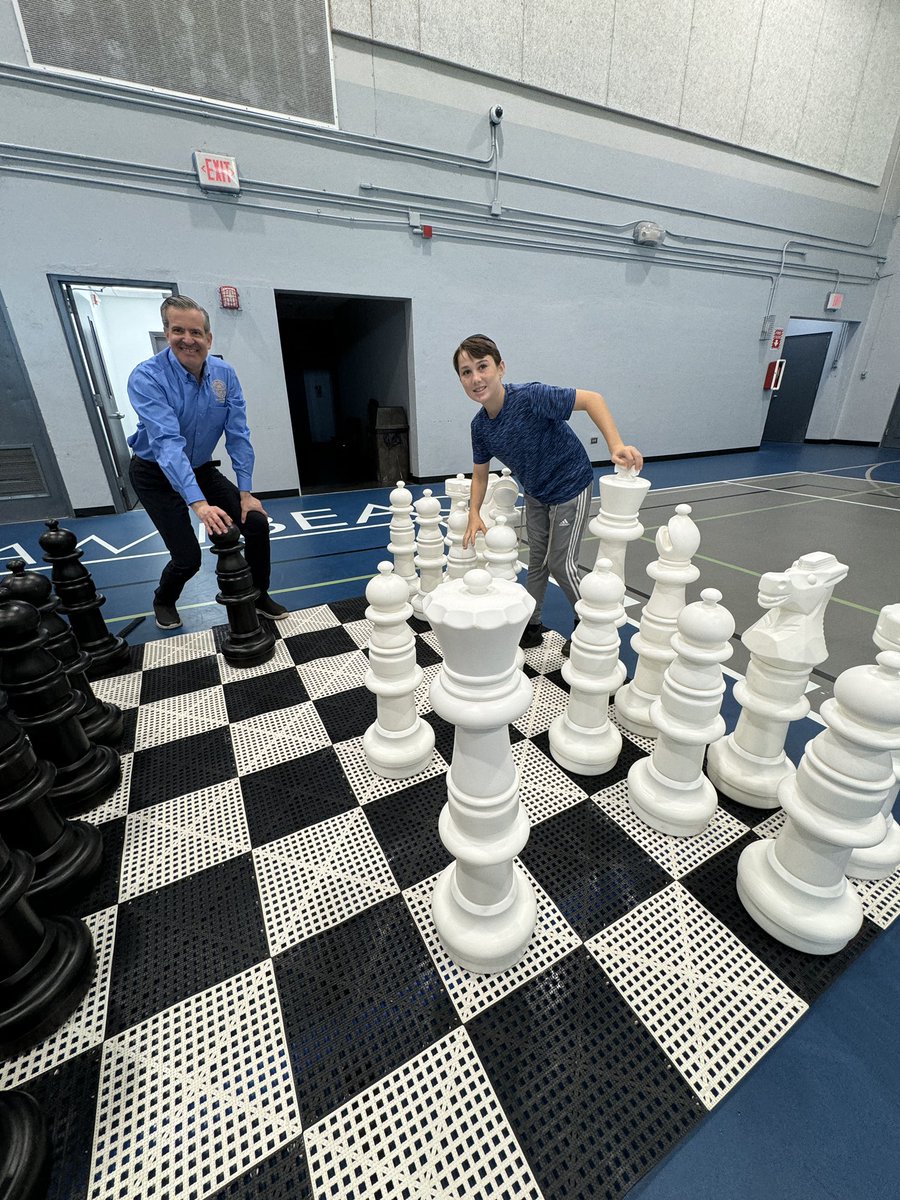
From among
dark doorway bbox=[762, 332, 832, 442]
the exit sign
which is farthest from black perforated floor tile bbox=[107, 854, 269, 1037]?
dark doorway bbox=[762, 332, 832, 442]

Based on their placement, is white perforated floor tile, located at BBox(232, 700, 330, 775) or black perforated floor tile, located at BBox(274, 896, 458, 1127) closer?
black perforated floor tile, located at BBox(274, 896, 458, 1127)

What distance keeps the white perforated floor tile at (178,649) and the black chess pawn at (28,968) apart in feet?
3.65

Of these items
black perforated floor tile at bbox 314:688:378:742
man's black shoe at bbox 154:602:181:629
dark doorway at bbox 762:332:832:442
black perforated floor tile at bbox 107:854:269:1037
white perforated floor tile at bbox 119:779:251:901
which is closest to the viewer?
black perforated floor tile at bbox 107:854:269:1037

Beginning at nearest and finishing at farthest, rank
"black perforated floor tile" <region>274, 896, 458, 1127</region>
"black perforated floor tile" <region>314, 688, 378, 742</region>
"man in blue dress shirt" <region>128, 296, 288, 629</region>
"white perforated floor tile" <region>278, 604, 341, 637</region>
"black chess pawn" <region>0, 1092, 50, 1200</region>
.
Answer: "black chess pawn" <region>0, 1092, 50, 1200</region>, "black perforated floor tile" <region>274, 896, 458, 1127</region>, "black perforated floor tile" <region>314, 688, 378, 742</region>, "man in blue dress shirt" <region>128, 296, 288, 629</region>, "white perforated floor tile" <region>278, 604, 341, 637</region>

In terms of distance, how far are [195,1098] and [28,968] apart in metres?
0.35

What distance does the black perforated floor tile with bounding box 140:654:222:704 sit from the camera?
1659 millimetres

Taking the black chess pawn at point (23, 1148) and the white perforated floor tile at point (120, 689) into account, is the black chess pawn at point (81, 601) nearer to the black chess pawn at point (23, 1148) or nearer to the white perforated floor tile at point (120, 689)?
the white perforated floor tile at point (120, 689)

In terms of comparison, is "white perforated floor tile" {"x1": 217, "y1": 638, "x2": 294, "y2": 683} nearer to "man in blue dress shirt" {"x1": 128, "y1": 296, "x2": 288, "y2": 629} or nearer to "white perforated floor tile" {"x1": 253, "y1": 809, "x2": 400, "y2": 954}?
"man in blue dress shirt" {"x1": 128, "y1": 296, "x2": 288, "y2": 629}

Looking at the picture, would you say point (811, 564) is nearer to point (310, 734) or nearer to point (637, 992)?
point (637, 992)

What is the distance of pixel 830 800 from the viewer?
31.9 inches

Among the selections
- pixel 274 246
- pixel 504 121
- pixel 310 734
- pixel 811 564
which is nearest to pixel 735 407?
pixel 504 121

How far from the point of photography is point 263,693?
5.41 feet

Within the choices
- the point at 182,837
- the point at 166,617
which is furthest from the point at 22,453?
the point at 182,837

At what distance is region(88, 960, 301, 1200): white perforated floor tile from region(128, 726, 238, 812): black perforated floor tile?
546 millimetres
